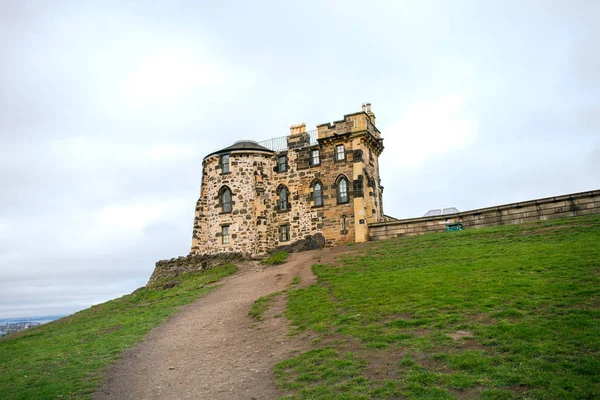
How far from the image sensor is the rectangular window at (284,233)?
3559 centimetres

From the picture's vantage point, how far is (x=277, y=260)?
3112 centimetres

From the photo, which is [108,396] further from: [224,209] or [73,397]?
[224,209]

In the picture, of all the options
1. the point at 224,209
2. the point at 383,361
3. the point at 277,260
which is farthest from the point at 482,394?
the point at 224,209

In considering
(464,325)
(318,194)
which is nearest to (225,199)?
(318,194)

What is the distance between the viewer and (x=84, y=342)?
1862cm

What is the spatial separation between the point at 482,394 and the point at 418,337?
3.36m

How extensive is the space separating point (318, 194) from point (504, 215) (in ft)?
44.4

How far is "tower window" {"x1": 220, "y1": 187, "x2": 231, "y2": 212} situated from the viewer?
36094 mm

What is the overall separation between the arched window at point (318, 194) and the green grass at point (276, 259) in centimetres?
480

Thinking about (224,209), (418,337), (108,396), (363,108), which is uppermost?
(363,108)

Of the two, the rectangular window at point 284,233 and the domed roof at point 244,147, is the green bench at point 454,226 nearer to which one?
the rectangular window at point 284,233

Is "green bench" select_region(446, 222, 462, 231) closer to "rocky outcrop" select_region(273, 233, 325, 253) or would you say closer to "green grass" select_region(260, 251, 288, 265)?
"rocky outcrop" select_region(273, 233, 325, 253)

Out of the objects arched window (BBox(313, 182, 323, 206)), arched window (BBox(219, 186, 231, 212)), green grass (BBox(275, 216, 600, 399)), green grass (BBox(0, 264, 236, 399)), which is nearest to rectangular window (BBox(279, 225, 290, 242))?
arched window (BBox(313, 182, 323, 206))

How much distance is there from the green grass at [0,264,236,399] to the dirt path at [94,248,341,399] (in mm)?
800
